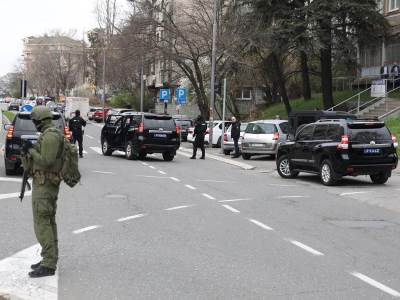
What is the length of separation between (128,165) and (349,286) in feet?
51.8

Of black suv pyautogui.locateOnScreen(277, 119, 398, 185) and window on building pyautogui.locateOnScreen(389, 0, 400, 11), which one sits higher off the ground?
window on building pyautogui.locateOnScreen(389, 0, 400, 11)

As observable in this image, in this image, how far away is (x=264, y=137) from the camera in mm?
25656

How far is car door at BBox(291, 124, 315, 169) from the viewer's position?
1777 cm

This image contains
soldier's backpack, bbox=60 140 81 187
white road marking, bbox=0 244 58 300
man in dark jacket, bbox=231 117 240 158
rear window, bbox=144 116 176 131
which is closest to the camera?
white road marking, bbox=0 244 58 300

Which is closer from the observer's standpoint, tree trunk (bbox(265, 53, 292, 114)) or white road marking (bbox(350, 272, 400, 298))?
white road marking (bbox(350, 272, 400, 298))

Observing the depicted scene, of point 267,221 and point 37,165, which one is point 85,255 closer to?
point 37,165

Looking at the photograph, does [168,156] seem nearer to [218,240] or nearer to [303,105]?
[218,240]

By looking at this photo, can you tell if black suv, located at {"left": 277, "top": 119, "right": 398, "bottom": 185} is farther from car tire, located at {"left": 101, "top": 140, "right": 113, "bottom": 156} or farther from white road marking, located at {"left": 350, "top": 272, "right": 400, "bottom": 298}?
car tire, located at {"left": 101, "top": 140, "right": 113, "bottom": 156}

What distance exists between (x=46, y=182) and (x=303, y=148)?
1233 cm

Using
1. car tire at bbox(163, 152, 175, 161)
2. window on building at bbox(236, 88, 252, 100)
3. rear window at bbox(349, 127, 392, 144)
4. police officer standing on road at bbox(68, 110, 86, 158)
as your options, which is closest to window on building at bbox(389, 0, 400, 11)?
window on building at bbox(236, 88, 252, 100)

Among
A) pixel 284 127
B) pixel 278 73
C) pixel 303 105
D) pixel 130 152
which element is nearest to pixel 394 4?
pixel 278 73

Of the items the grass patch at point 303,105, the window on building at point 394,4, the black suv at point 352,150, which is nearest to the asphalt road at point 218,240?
the black suv at point 352,150

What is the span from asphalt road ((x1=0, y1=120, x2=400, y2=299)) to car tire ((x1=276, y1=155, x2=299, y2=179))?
101 inches

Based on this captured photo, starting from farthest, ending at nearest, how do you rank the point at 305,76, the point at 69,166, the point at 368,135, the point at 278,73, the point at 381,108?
the point at 305,76, the point at 278,73, the point at 381,108, the point at 368,135, the point at 69,166
